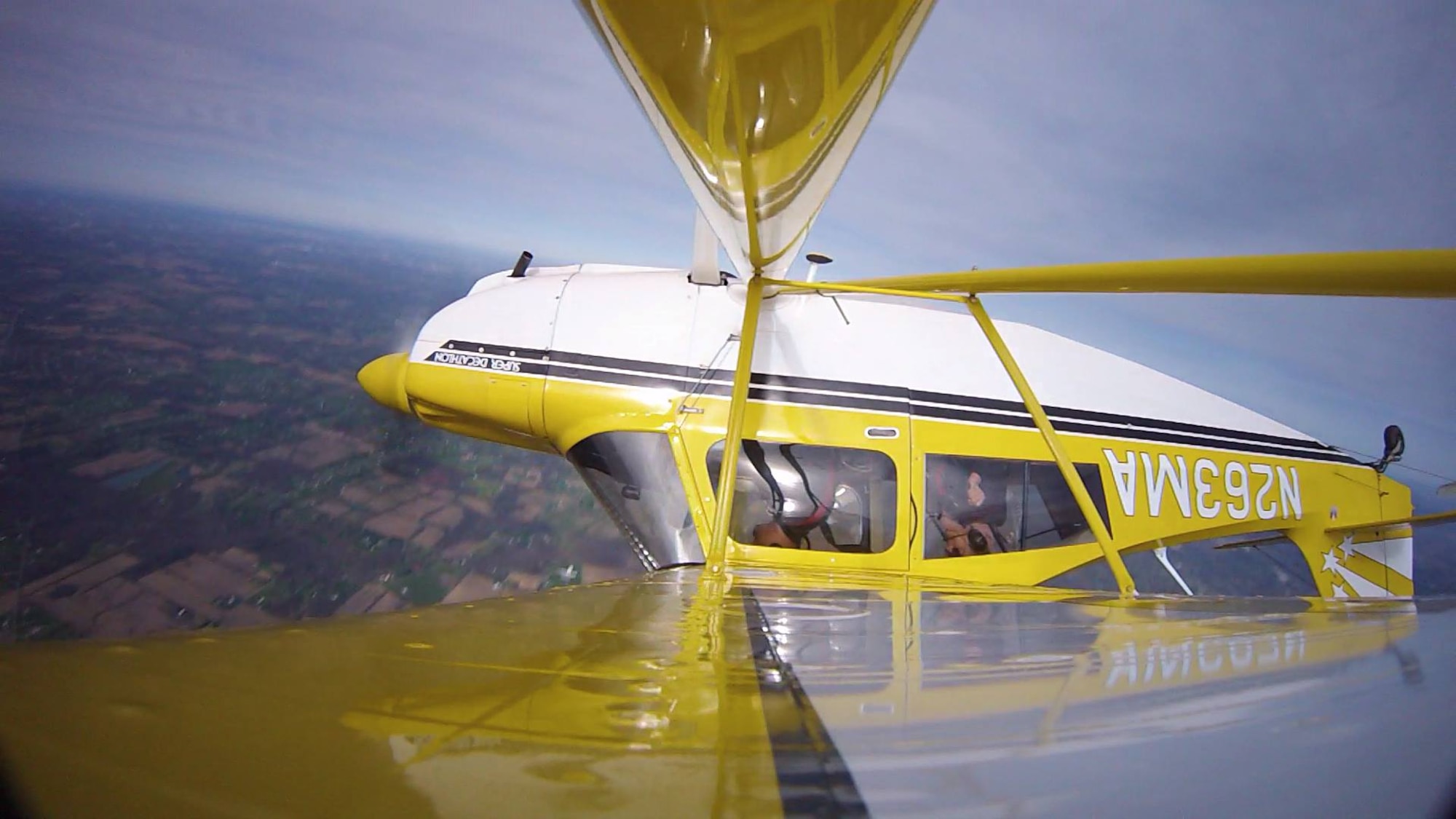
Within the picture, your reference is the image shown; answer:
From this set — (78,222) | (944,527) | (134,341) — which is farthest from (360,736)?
(78,222)

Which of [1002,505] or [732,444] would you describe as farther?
[1002,505]

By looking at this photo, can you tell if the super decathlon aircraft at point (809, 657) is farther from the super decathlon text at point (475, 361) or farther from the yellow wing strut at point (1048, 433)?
the super decathlon text at point (475, 361)

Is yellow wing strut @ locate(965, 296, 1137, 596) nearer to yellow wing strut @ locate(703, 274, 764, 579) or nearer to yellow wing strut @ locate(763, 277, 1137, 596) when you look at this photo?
yellow wing strut @ locate(763, 277, 1137, 596)

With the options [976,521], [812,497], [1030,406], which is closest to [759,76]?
[1030,406]

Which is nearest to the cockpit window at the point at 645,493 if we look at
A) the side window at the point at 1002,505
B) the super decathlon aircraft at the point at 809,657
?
the super decathlon aircraft at the point at 809,657

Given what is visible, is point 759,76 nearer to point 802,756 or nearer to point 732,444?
point 802,756

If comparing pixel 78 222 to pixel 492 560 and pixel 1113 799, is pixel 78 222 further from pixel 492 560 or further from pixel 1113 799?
pixel 1113 799
